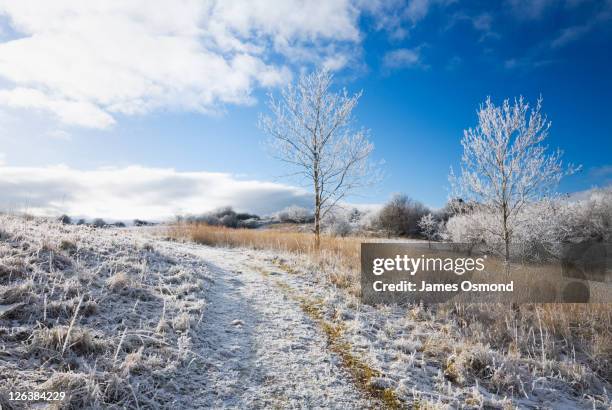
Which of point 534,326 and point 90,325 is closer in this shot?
point 90,325

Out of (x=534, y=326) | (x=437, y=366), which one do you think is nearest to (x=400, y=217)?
(x=534, y=326)

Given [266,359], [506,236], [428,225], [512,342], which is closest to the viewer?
[266,359]

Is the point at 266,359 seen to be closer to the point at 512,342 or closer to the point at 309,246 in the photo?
the point at 512,342

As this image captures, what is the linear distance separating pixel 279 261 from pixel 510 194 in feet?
26.3

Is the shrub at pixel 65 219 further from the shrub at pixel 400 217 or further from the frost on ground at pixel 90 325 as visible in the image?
the shrub at pixel 400 217

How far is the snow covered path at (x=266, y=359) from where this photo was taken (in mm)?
3850

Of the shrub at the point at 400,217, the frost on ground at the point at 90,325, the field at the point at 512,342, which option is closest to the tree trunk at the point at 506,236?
the field at the point at 512,342

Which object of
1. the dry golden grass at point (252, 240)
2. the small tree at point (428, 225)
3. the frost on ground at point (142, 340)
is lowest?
the frost on ground at point (142, 340)

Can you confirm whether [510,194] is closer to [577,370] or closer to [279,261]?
[577,370]

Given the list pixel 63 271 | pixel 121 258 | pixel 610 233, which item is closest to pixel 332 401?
pixel 63 271

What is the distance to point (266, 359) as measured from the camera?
15.4ft

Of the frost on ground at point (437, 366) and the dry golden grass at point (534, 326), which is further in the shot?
the dry golden grass at point (534, 326)

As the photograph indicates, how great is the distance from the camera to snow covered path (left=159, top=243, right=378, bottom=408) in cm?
385

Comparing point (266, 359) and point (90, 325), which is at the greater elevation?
point (90, 325)
